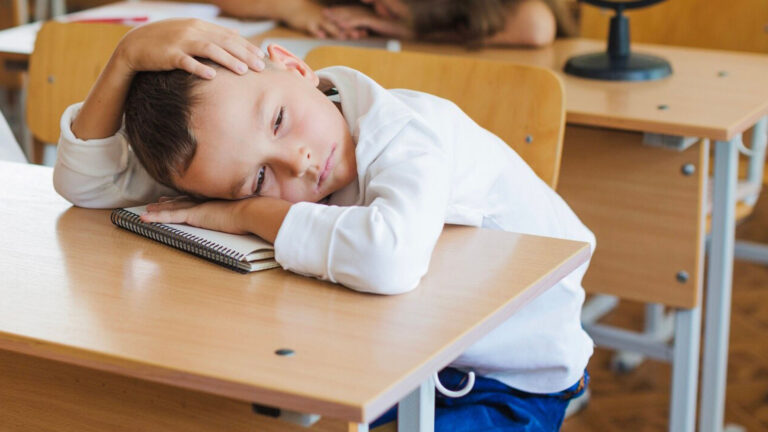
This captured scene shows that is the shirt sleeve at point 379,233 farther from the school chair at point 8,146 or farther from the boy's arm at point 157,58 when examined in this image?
the school chair at point 8,146

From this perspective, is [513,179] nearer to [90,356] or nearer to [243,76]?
[243,76]

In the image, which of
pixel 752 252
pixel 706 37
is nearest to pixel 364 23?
pixel 706 37

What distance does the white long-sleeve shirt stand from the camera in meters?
0.94

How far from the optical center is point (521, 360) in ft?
3.82

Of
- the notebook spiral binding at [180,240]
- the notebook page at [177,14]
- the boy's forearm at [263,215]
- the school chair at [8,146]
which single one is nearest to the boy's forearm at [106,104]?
the notebook spiral binding at [180,240]

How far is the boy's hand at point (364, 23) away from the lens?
2447 mm

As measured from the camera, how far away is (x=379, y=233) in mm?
933

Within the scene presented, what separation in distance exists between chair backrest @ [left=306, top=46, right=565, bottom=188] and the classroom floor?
101 centimetres

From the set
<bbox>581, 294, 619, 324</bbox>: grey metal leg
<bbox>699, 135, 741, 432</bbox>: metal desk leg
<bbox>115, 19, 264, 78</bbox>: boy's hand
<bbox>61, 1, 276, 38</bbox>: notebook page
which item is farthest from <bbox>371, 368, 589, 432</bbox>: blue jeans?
<bbox>61, 1, 276, 38</bbox>: notebook page

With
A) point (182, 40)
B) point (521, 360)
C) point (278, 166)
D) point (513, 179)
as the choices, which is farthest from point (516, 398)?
point (182, 40)

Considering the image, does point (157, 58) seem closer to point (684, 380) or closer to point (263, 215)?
point (263, 215)

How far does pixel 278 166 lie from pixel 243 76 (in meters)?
0.10

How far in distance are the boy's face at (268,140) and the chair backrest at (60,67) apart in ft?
3.12

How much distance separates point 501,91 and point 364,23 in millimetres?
1063
